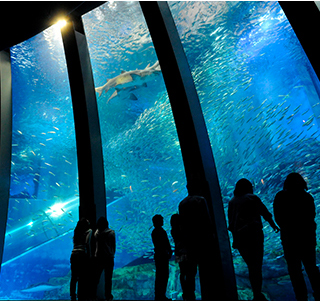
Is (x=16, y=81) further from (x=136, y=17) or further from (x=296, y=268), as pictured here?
(x=296, y=268)

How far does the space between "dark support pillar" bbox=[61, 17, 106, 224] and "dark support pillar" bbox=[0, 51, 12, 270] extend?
1.89 meters

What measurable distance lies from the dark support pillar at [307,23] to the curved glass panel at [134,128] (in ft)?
14.6

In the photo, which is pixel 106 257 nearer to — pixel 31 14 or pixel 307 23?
pixel 307 23

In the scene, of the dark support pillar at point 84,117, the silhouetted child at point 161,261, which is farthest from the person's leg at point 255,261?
the dark support pillar at point 84,117

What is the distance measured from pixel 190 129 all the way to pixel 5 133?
4.47 metres

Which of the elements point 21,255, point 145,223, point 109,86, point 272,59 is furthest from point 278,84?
point 21,255

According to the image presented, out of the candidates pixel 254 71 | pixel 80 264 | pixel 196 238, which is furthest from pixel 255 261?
pixel 254 71

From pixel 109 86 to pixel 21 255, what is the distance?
1579 cm

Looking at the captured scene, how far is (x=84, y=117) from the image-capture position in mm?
3982

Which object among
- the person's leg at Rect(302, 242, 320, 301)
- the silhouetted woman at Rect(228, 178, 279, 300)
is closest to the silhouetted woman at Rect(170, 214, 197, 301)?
the silhouetted woman at Rect(228, 178, 279, 300)

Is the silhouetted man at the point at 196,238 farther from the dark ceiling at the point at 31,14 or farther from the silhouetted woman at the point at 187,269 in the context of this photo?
the dark ceiling at the point at 31,14

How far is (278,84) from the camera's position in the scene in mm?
11406

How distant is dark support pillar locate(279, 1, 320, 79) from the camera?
7.22 ft

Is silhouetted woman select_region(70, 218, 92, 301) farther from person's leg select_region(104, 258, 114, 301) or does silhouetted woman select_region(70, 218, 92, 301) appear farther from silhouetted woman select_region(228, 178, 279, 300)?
silhouetted woman select_region(228, 178, 279, 300)
